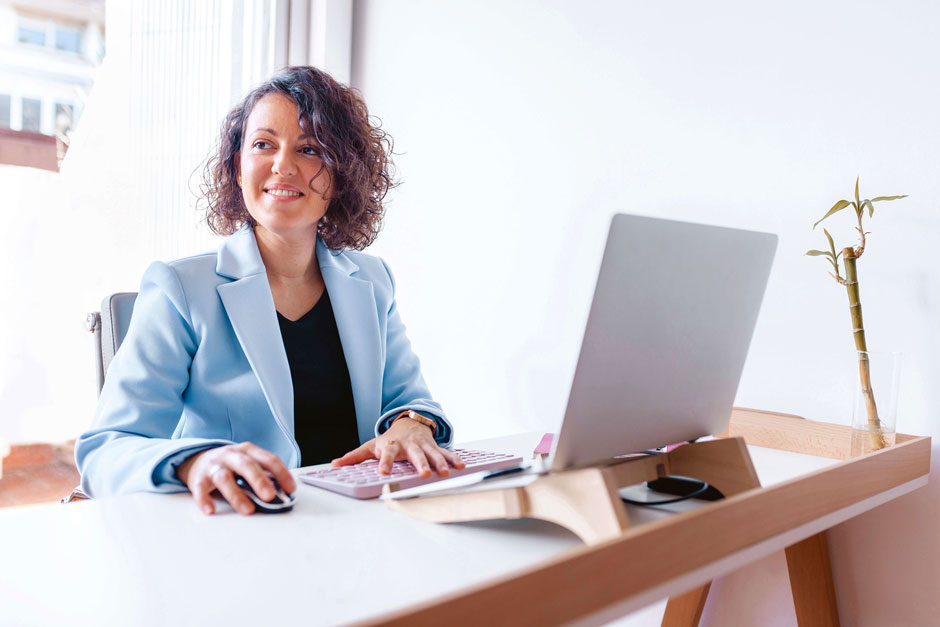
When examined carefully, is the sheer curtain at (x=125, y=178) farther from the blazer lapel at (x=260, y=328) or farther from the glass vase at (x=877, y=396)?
the glass vase at (x=877, y=396)

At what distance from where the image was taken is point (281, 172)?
150 cm

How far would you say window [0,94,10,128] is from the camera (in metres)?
2.26

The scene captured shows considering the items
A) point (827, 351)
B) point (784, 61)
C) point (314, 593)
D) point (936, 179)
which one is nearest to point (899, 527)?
point (827, 351)

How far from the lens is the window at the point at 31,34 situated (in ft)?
7.50

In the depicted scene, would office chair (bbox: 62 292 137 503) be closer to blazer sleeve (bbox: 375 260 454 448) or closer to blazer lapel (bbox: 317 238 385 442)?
blazer lapel (bbox: 317 238 385 442)

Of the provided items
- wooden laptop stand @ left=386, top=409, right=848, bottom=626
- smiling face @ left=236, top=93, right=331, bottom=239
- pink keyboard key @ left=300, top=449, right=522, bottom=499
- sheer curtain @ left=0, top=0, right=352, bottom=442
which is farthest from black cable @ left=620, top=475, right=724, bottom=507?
sheer curtain @ left=0, top=0, right=352, bottom=442

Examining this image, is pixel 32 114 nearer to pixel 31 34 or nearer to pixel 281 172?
pixel 31 34

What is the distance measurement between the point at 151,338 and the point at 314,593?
28.1 inches

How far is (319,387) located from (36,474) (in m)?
1.42

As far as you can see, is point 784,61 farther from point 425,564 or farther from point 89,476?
point 89,476

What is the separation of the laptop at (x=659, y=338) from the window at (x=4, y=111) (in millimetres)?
1919

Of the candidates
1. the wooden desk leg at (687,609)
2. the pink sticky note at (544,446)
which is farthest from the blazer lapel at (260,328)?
the wooden desk leg at (687,609)

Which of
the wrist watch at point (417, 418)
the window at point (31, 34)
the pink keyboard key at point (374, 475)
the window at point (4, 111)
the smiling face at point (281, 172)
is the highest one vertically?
the window at point (31, 34)

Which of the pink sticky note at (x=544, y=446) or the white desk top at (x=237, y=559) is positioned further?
the pink sticky note at (x=544, y=446)
